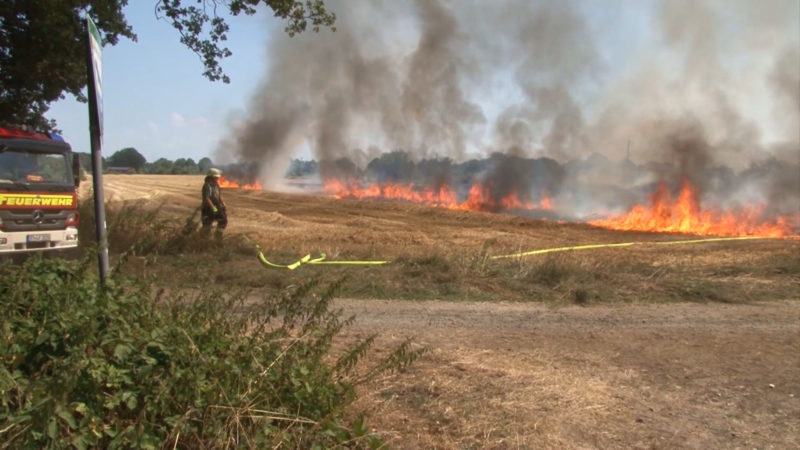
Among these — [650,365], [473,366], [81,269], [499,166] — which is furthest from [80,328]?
[499,166]

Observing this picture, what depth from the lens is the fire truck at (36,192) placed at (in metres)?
9.45

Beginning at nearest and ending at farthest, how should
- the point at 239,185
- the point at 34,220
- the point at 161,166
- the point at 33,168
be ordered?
the point at 34,220, the point at 33,168, the point at 239,185, the point at 161,166

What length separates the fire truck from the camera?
31.0ft

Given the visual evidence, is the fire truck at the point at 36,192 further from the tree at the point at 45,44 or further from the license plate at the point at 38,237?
the tree at the point at 45,44

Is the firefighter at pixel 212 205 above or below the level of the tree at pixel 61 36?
below

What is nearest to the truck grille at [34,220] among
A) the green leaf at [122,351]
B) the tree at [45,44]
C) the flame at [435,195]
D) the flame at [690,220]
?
the tree at [45,44]

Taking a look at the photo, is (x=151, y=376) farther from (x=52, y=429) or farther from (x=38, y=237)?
(x=38, y=237)

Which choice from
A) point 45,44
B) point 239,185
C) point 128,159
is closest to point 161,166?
point 128,159

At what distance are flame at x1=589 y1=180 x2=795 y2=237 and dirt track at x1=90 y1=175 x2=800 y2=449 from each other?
12711 millimetres

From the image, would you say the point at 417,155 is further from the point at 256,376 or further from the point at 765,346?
the point at 256,376

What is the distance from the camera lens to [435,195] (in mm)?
30672

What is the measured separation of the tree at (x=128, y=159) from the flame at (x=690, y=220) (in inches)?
3304

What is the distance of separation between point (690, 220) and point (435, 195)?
1315 centimetres

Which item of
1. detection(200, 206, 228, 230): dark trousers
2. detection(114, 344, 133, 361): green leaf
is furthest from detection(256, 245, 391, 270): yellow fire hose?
detection(114, 344, 133, 361): green leaf
